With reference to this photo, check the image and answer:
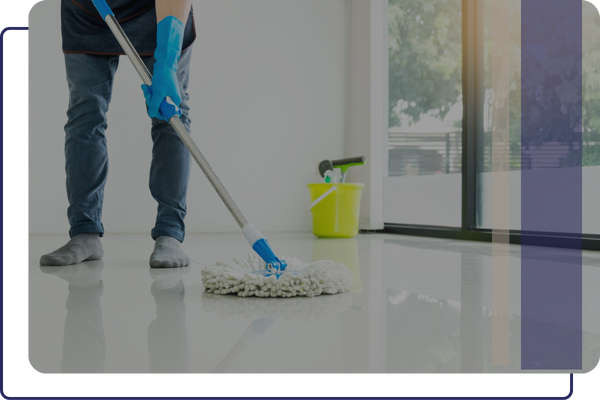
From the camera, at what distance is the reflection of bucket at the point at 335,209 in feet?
8.85

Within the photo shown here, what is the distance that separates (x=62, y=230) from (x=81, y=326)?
86.6 inches

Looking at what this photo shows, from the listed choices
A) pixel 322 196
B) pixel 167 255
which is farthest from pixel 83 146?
pixel 322 196

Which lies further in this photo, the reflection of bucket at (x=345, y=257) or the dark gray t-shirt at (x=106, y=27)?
the dark gray t-shirt at (x=106, y=27)

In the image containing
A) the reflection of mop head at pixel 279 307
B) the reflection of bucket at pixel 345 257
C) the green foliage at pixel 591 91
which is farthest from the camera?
the green foliage at pixel 591 91

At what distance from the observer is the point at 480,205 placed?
2.50m

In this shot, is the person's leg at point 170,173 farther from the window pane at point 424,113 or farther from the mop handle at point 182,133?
the window pane at point 424,113

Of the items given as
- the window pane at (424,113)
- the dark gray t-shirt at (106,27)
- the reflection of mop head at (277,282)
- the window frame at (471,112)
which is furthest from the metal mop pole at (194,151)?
the window pane at (424,113)

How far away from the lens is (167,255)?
1.34m

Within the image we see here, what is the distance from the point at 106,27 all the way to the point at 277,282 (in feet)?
3.00

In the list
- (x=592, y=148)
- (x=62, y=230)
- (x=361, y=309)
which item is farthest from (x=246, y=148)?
(x=361, y=309)

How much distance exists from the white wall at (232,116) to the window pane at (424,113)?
0.44 metres
